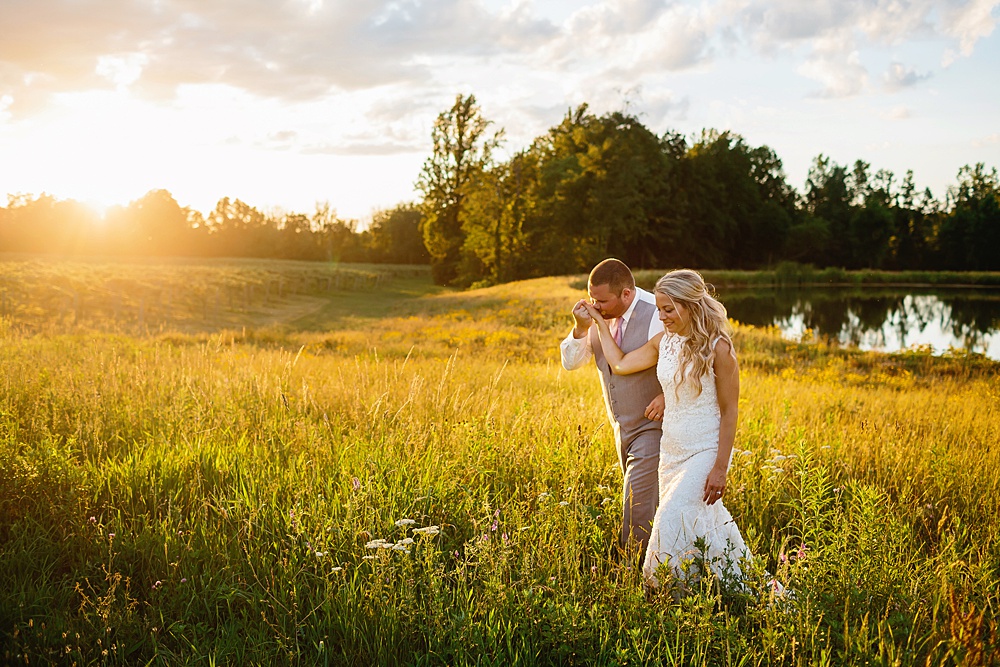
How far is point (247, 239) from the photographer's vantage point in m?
98.0

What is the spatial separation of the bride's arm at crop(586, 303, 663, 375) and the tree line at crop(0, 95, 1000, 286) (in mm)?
48282

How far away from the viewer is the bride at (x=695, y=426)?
3.63m

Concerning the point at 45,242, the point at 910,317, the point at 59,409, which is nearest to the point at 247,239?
the point at 45,242

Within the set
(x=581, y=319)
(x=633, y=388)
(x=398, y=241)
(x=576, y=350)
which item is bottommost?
(x=633, y=388)

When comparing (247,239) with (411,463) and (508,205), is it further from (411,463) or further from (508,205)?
(411,463)

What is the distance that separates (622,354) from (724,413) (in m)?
0.82

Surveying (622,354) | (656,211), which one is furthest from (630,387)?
(656,211)

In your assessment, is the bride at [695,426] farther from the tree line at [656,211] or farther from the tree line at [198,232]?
the tree line at [198,232]

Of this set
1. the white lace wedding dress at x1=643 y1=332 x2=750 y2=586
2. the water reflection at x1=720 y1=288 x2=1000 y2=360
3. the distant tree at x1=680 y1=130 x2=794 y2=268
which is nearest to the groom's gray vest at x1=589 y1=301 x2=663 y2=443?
the white lace wedding dress at x1=643 y1=332 x2=750 y2=586

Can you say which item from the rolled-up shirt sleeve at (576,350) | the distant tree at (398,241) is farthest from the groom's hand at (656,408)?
the distant tree at (398,241)

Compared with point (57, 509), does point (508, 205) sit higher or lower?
higher

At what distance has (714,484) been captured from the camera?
11.9ft

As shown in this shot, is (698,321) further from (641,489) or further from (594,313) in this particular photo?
(641,489)

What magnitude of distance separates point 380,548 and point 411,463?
60.7 inches
